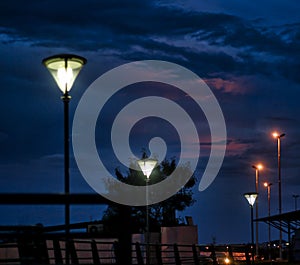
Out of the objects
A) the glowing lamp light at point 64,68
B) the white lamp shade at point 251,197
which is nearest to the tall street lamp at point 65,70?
the glowing lamp light at point 64,68

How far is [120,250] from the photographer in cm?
737

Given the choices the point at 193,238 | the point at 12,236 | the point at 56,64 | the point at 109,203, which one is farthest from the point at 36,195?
the point at 193,238

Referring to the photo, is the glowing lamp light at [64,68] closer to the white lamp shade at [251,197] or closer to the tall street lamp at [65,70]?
the tall street lamp at [65,70]

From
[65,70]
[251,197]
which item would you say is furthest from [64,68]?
[251,197]

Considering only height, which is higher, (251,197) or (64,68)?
(64,68)

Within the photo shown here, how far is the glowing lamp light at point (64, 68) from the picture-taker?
16.1 m

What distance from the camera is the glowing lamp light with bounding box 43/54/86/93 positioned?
16141mm

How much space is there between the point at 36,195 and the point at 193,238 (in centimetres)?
3667

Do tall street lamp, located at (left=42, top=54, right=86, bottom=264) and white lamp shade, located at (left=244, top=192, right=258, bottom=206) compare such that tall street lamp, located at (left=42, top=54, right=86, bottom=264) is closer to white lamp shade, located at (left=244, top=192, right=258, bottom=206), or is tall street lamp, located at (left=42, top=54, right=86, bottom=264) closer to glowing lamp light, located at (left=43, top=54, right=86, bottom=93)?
glowing lamp light, located at (left=43, top=54, right=86, bottom=93)

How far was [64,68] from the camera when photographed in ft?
53.5

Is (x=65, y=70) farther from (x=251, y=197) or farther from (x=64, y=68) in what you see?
(x=251, y=197)

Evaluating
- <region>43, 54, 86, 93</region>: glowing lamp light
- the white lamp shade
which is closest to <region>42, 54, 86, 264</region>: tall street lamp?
<region>43, 54, 86, 93</region>: glowing lamp light

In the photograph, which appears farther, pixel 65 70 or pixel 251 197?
pixel 251 197

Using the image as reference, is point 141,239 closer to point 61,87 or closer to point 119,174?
point 61,87
